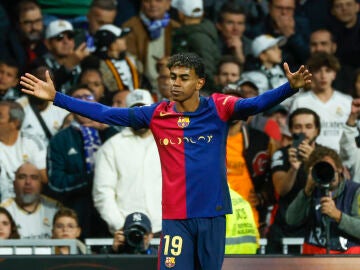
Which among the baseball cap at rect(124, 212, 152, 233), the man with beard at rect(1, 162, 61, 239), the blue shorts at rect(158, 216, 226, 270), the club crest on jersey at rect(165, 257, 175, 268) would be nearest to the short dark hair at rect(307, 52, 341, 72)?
the man with beard at rect(1, 162, 61, 239)

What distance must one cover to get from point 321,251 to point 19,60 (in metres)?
5.19

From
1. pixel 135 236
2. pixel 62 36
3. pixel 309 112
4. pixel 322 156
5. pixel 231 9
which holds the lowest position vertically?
pixel 135 236

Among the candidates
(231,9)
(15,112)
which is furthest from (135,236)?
(231,9)

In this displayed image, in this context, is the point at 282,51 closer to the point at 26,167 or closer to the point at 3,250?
the point at 26,167

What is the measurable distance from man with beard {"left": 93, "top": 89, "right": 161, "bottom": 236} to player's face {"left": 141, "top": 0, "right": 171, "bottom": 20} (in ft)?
9.29

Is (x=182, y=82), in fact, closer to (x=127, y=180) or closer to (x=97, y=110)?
(x=97, y=110)

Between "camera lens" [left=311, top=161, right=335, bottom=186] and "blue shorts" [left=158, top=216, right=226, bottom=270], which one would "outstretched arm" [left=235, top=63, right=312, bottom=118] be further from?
"camera lens" [left=311, top=161, right=335, bottom=186]

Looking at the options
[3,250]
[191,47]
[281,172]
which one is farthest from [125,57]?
[3,250]

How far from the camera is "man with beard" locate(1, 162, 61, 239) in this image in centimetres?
1071

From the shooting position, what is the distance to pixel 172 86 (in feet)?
24.2

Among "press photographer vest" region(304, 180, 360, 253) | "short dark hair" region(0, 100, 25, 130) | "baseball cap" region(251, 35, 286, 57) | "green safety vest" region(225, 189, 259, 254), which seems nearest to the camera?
"green safety vest" region(225, 189, 259, 254)

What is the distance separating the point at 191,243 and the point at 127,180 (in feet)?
10.6

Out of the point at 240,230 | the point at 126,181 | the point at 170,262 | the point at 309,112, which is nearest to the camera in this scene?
the point at 170,262

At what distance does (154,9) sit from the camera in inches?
519
